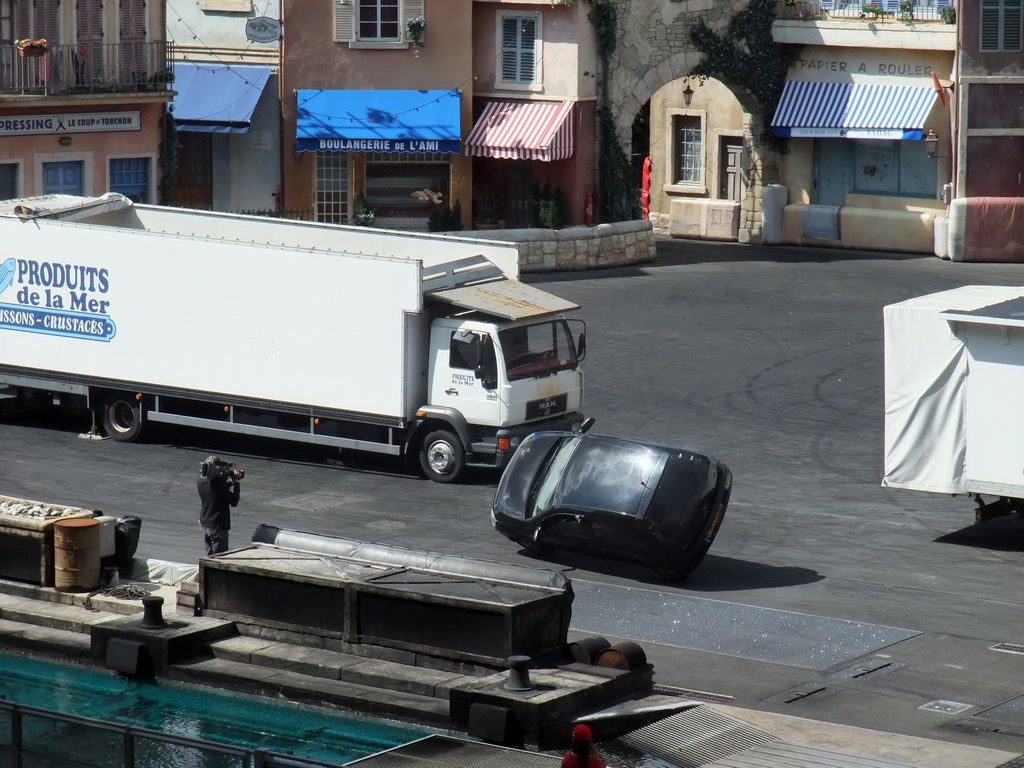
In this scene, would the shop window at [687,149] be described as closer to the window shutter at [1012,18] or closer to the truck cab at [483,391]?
the window shutter at [1012,18]

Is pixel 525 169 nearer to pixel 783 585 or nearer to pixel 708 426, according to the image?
pixel 708 426

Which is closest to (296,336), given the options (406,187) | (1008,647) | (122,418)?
(122,418)

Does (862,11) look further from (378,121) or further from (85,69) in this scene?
(85,69)

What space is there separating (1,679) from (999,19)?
30.9 meters

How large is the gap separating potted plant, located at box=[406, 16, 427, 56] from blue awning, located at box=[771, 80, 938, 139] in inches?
375

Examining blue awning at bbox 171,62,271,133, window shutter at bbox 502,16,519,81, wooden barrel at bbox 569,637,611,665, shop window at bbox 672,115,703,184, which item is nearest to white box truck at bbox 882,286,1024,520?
wooden barrel at bbox 569,637,611,665

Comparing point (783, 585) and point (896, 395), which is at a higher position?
point (896, 395)

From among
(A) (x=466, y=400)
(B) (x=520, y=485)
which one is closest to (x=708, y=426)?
(A) (x=466, y=400)

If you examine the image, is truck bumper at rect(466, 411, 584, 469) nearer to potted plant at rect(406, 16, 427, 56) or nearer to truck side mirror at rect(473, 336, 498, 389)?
truck side mirror at rect(473, 336, 498, 389)

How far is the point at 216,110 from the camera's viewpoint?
133 ft

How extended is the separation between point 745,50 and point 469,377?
2297 centimetres

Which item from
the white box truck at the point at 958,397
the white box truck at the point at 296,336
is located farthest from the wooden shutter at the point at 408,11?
the white box truck at the point at 958,397

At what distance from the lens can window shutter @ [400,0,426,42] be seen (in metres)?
40.9

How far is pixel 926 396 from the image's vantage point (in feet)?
67.0
